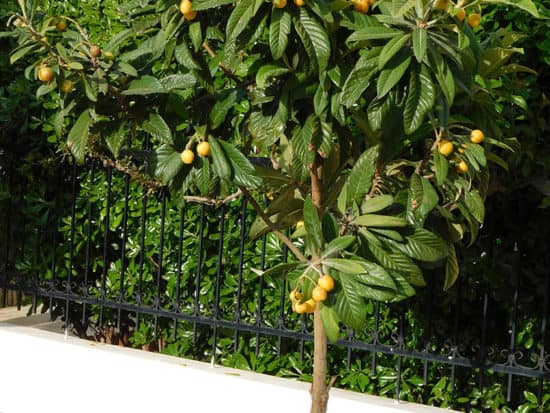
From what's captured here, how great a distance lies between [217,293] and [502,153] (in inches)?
72.5

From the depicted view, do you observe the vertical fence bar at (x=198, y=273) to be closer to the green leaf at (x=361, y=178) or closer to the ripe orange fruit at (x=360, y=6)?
the green leaf at (x=361, y=178)

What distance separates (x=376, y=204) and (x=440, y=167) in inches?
9.7

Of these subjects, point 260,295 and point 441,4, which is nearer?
point 441,4

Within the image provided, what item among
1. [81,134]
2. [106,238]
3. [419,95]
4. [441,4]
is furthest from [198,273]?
[441,4]

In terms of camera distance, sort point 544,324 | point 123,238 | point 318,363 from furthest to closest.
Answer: point 123,238 → point 544,324 → point 318,363

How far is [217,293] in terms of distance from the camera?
507 centimetres

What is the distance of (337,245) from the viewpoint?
2635 millimetres

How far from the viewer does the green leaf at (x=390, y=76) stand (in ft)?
8.14

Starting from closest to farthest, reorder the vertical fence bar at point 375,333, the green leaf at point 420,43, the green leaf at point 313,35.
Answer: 1. the green leaf at point 420,43
2. the green leaf at point 313,35
3. the vertical fence bar at point 375,333

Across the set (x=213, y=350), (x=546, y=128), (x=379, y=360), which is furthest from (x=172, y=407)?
(x=546, y=128)

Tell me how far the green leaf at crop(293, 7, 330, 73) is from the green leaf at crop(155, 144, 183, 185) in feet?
2.13

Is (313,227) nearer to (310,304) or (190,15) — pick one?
(310,304)

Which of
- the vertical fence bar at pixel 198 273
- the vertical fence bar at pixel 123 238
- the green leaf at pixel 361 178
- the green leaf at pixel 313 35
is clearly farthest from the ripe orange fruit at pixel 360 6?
the vertical fence bar at pixel 123 238

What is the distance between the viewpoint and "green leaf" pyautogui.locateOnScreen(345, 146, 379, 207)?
2.85 metres
